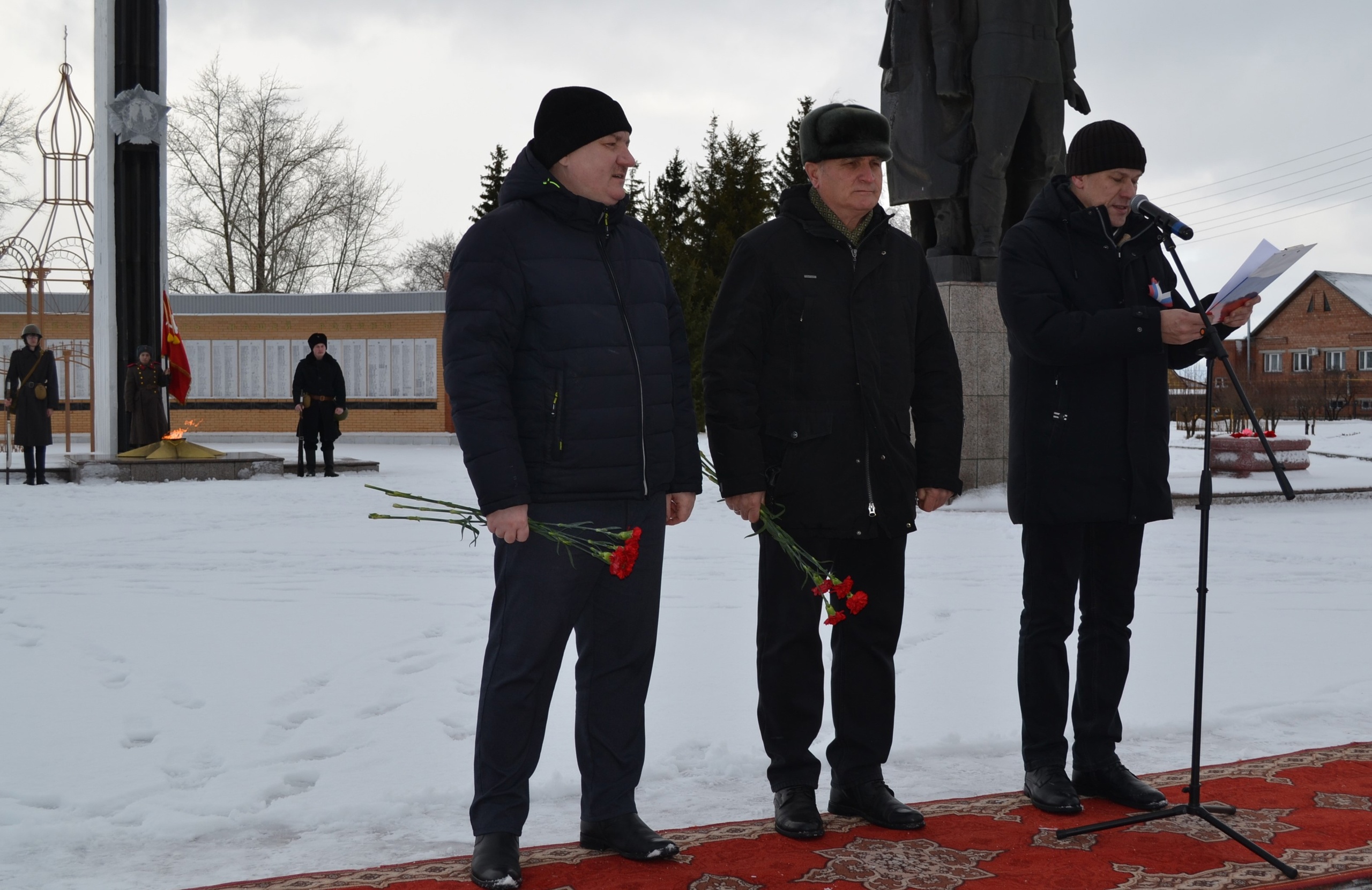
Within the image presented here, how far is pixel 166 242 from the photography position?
1583cm

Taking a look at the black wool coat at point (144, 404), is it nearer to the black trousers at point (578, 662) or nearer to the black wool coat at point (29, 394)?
the black wool coat at point (29, 394)

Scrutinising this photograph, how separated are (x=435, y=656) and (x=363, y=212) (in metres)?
33.6

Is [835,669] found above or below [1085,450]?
below

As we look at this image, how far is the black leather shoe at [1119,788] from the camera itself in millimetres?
3203

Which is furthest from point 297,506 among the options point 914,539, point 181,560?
point 914,539

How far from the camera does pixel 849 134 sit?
3.12 m

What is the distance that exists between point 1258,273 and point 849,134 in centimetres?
102

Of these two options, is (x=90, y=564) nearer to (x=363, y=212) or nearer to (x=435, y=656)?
(x=435, y=656)

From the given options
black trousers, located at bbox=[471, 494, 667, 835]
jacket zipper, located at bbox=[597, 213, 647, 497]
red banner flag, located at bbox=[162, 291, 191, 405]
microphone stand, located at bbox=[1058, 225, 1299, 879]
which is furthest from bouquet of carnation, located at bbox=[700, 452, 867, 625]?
red banner flag, located at bbox=[162, 291, 191, 405]

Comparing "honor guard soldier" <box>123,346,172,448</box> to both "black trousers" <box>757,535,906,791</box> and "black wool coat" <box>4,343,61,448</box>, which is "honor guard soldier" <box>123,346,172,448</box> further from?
"black trousers" <box>757,535,906,791</box>

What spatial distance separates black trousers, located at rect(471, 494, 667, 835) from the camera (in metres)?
2.83

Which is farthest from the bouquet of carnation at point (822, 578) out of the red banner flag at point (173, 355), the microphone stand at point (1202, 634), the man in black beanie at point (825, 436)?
the red banner flag at point (173, 355)

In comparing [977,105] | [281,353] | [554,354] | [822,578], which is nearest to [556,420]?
[554,354]

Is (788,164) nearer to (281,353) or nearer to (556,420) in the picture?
(281,353)
